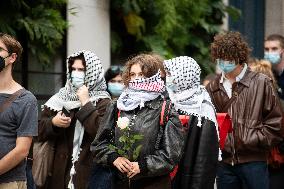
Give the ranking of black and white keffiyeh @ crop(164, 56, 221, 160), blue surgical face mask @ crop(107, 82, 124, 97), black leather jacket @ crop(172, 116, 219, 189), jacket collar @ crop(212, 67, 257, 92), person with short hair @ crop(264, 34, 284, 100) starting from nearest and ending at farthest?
black leather jacket @ crop(172, 116, 219, 189) → black and white keffiyeh @ crop(164, 56, 221, 160) → jacket collar @ crop(212, 67, 257, 92) → blue surgical face mask @ crop(107, 82, 124, 97) → person with short hair @ crop(264, 34, 284, 100)

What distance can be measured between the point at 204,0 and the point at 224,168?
5752mm

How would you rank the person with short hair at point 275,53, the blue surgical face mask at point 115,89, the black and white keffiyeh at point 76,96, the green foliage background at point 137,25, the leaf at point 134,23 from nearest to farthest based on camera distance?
the black and white keffiyeh at point 76,96 → the blue surgical face mask at point 115,89 → the person with short hair at point 275,53 → the green foliage background at point 137,25 → the leaf at point 134,23

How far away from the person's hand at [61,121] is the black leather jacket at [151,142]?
80 centimetres

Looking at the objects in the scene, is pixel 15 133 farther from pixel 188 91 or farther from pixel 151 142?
pixel 188 91

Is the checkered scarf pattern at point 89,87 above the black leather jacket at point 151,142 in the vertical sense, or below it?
above

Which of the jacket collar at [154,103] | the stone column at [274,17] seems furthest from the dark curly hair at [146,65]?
the stone column at [274,17]

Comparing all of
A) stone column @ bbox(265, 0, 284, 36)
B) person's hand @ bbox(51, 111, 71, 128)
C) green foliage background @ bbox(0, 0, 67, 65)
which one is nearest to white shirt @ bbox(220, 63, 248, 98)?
person's hand @ bbox(51, 111, 71, 128)

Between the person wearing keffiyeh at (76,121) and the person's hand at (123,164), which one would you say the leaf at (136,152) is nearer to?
the person's hand at (123,164)

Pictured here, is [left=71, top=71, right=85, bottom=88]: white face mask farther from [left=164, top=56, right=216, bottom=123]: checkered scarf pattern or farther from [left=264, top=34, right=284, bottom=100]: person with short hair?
[left=264, top=34, right=284, bottom=100]: person with short hair

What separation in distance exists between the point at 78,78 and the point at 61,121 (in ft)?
1.48

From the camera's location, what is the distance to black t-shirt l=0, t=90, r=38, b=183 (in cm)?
502

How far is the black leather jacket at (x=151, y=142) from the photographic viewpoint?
4.93 m

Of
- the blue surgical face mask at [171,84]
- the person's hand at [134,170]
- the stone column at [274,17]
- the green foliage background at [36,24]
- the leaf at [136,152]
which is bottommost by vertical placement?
the person's hand at [134,170]

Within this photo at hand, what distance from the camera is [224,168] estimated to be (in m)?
6.42
